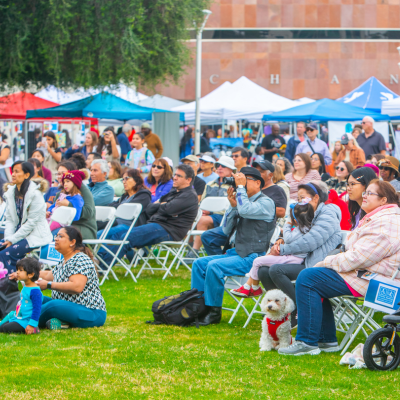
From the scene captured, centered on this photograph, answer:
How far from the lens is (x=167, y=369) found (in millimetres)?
4711

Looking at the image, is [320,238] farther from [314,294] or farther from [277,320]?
[277,320]

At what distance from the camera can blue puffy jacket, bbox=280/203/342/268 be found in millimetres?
5594

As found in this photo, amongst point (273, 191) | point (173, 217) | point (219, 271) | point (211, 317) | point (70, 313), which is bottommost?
point (211, 317)

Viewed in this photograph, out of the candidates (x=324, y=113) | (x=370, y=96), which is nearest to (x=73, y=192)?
(x=324, y=113)

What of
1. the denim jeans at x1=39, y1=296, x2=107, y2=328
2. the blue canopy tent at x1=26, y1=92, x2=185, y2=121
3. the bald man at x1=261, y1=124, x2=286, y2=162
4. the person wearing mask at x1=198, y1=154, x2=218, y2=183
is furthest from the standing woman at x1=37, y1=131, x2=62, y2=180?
the denim jeans at x1=39, y1=296, x2=107, y2=328

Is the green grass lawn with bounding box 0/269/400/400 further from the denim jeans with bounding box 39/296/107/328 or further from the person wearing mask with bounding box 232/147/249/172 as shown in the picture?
the person wearing mask with bounding box 232/147/249/172

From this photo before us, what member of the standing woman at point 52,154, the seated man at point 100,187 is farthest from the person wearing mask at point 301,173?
the standing woman at point 52,154

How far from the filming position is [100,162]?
970 cm

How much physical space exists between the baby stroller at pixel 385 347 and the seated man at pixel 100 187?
5661mm

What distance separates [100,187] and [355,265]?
556cm

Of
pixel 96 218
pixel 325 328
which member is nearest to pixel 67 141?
pixel 96 218

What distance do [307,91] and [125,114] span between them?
2022 centimetres

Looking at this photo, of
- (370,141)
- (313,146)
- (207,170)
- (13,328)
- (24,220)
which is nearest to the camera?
(13,328)

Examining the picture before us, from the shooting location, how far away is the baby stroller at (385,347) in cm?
452
